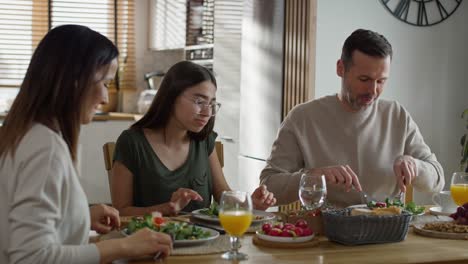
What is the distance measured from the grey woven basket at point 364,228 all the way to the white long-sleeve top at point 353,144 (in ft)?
2.47

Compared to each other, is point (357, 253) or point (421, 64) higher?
point (421, 64)

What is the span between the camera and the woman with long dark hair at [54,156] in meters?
1.54

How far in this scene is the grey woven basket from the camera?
77.9 inches

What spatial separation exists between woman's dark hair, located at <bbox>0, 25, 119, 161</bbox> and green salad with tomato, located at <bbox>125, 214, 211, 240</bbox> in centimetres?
39

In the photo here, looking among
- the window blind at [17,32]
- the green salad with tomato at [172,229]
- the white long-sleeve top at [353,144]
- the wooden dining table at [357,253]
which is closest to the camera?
the wooden dining table at [357,253]

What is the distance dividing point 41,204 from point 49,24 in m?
5.84

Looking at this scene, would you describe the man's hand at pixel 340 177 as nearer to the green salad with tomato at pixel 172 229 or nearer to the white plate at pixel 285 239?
the white plate at pixel 285 239

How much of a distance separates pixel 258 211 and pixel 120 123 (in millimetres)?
3964

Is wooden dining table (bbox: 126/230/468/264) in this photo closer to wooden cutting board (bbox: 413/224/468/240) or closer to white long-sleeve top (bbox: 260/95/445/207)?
wooden cutting board (bbox: 413/224/468/240)

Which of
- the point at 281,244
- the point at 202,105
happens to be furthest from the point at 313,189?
the point at 202,105

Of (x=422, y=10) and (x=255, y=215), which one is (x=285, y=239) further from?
(x=422, y=10)

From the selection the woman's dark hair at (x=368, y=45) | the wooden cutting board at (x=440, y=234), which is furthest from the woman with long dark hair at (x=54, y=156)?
the woman's dark hair at (x=368, y=45)

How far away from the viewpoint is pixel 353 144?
2.89m

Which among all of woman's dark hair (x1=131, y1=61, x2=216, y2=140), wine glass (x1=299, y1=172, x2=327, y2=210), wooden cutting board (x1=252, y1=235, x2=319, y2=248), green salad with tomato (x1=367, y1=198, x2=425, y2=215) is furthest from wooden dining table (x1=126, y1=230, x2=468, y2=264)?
woman's dark hair (x1=131, y1=61, x2=216, y2=140)
